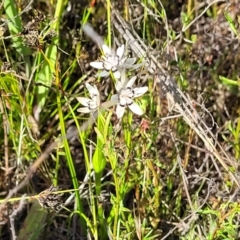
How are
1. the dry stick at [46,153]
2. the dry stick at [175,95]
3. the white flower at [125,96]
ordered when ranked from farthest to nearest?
the dry stick at [175,95] < the white flower at [125,96] < the dry stick at [46,153]

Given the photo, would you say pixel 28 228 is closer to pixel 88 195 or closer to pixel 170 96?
pixel 88 195

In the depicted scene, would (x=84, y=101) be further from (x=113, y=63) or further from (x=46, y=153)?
(x=46, y=153)

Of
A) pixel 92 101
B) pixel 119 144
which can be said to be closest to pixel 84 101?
pixel 92 101

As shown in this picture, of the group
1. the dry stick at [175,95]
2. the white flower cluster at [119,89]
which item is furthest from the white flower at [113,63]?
the dry stick at [175,95]

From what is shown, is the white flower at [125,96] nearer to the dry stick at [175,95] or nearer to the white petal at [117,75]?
the white petal at [117,75]

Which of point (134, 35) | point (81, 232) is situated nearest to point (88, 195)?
point (81, 232)
